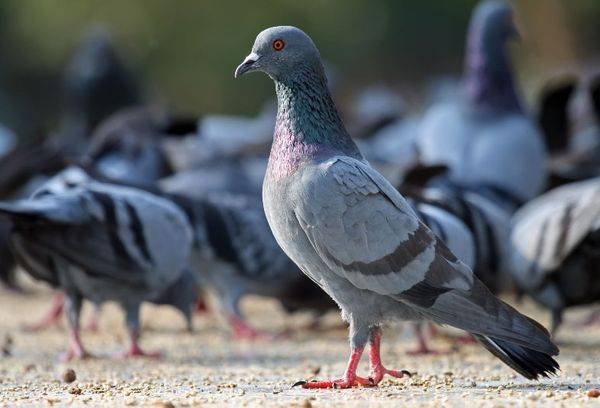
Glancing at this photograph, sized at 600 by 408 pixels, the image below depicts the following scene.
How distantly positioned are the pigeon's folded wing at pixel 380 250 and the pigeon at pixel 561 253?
2.76m

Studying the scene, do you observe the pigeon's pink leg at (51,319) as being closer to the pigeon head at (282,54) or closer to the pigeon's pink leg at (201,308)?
the pigeon's pink leg at (201,308)

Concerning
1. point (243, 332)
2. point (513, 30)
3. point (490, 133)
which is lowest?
point (243, 332)

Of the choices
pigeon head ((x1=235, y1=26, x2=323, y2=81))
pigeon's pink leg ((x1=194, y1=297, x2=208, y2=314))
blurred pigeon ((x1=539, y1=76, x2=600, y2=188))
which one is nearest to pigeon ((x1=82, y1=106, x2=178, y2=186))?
pigeon's pink leg ((x1=194, y1=297, x2=208, y2=314))

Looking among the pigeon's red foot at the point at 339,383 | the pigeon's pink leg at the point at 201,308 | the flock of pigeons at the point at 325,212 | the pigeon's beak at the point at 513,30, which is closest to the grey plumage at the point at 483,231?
the flock of pigeons at the point at 325,212

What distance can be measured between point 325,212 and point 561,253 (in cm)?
323

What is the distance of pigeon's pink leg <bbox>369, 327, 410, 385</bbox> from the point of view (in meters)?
5.60

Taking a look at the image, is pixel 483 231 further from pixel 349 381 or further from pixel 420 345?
pixel 349 381

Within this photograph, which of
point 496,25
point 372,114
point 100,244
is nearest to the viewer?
point 100,244

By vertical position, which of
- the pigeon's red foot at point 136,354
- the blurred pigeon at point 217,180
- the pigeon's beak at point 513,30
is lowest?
the pigeon's red foot at point 136,354

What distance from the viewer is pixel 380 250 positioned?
545 cm

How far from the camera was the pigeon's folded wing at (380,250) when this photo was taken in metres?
5.41

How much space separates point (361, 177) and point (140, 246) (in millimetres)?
2681

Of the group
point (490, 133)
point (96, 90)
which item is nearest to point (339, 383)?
point (490, 133)

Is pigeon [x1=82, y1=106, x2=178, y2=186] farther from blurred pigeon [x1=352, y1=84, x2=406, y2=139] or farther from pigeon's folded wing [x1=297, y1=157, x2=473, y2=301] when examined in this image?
pigeon's folded wing [x1=297, y1=157, x2=473, y2=301]
